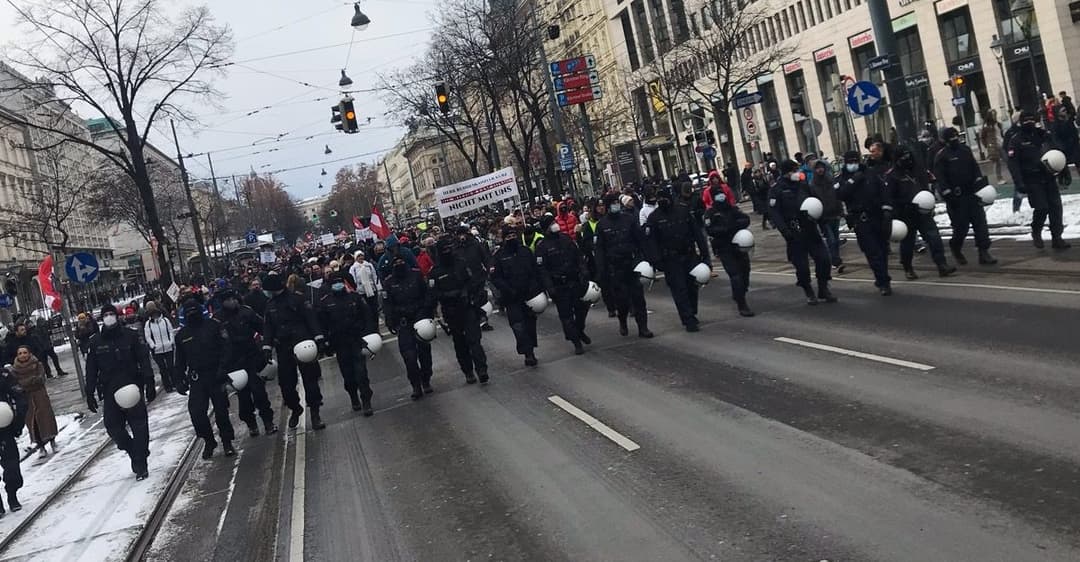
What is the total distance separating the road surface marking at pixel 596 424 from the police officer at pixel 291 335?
289cm

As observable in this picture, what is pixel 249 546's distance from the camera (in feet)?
25.8

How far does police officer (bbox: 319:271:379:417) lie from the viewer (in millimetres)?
12523

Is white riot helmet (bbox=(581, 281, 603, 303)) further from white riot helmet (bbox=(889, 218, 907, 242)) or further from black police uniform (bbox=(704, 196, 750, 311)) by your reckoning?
white riot helmet (bbox=(889, 218, 907, 242))

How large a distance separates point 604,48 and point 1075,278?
212 feet

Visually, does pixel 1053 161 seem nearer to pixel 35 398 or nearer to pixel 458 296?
pixel 458 296

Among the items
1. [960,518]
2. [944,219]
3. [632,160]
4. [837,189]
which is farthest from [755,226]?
[960,518]

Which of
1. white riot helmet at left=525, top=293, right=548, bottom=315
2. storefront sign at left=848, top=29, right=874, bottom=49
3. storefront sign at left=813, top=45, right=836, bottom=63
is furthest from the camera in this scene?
storefront sign at left=813, top=45, right=836, bottom=63

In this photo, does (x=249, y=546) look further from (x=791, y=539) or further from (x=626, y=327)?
(x=626, y=327)

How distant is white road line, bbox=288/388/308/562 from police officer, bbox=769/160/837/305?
642cm

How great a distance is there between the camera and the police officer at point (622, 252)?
13.9 meters

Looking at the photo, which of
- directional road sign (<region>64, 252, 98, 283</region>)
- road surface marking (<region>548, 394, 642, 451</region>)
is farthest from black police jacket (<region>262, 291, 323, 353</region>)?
directional road sign (<region>64, 252, 98, 283</region>)

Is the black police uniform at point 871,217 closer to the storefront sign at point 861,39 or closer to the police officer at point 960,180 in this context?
the police officer at point 960,180

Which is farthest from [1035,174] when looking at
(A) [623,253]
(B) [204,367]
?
(B) [204,367]

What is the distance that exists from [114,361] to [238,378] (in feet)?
4.46
